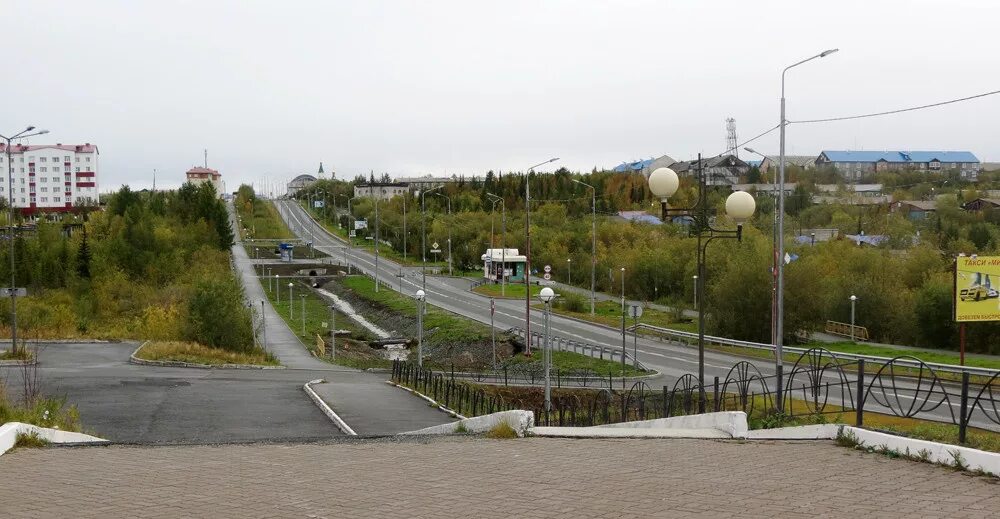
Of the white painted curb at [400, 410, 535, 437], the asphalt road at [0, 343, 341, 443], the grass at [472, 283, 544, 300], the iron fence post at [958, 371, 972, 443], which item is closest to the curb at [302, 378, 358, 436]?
the asphalt road at [0, 343, 341, 443]

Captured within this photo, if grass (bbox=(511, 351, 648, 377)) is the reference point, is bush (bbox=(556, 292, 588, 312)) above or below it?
above

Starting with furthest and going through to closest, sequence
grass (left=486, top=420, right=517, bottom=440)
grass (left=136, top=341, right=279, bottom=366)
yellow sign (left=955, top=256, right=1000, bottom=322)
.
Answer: grass (left=136, top=341, right=279, bottom=366), yellow sign (left=955, top=256, right=1000, bottom=322), grass (left=486, top=420, right=517, bottom=440)

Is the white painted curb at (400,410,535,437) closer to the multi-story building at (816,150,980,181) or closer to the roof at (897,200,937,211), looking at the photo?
the roof at (897,200,937,211)

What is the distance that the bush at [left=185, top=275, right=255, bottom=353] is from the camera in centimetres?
4412

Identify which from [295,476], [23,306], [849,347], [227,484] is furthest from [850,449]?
[23,306]

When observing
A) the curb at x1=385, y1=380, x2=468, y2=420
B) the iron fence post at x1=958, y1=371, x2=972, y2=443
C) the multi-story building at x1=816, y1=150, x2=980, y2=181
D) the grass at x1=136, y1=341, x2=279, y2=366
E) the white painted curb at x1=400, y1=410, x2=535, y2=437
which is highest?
the multi-story building at x1=816, y1=150, x2=980, y2=181

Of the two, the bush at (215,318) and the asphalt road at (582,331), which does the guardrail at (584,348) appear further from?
the bush at (215,318)

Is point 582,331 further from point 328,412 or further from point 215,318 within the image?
point 328,412

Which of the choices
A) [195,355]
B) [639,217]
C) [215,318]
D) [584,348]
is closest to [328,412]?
[195,355]

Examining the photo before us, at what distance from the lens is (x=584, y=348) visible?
43094 mm

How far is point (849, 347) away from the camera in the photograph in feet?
132

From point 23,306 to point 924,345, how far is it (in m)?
52.3

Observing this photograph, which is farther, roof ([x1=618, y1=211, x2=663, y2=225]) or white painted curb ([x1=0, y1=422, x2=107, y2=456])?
roof ([x1=618, y1=211, x2=663, y2=225])

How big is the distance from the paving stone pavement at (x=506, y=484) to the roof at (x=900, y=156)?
96489mm
